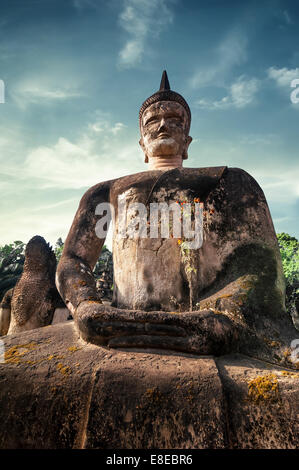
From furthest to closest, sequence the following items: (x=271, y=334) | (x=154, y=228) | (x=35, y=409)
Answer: (x=154, y=228) < (x=271, y=334) < (x=35, y=409)

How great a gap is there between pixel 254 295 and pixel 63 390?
53.8 inches

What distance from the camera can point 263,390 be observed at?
1.39 metres

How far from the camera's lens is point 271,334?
1877 mm

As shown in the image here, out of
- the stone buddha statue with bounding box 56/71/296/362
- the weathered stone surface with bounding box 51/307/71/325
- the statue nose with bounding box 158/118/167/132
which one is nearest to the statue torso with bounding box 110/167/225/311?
the stone buddha statue with bounding box 56/71/296/362

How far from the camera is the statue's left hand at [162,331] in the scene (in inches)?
65.5

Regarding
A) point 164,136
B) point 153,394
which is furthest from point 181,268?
point 164,136

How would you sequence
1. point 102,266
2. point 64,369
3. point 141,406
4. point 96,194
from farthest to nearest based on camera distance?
point 102,266 → point 96,194 → point 64,369 → point 141,406

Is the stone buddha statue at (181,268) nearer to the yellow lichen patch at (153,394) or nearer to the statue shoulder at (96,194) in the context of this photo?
the statue shoulder at (96,194)

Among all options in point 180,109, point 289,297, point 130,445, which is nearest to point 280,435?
point 130,445

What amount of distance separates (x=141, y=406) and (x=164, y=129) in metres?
2.95

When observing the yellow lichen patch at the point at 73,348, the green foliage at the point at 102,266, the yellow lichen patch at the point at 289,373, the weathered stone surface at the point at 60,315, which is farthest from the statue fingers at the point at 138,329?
the green foliage at the point at 102,266

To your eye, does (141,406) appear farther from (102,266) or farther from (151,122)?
(102,266)

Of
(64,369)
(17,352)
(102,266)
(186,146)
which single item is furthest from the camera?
(102,266)
